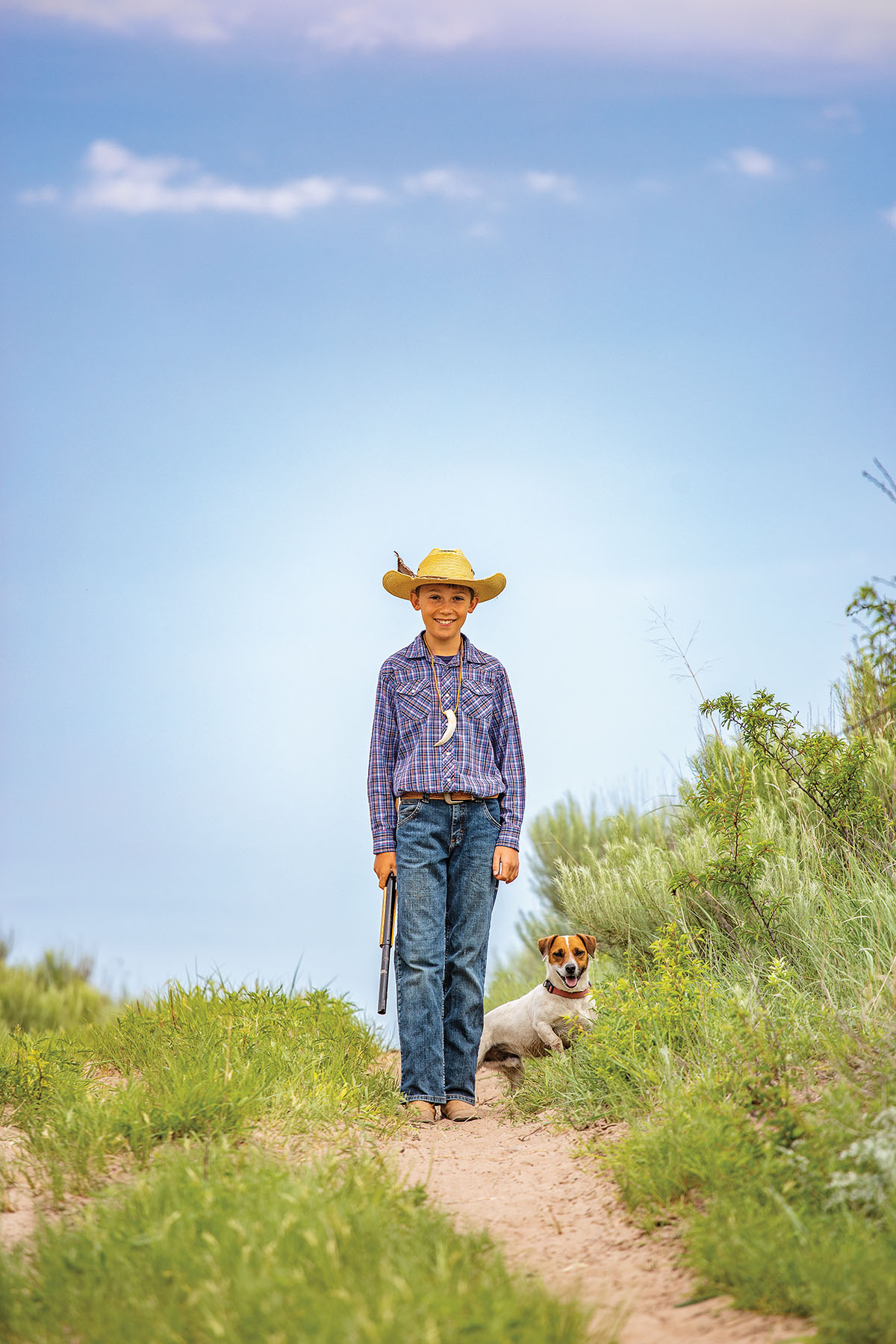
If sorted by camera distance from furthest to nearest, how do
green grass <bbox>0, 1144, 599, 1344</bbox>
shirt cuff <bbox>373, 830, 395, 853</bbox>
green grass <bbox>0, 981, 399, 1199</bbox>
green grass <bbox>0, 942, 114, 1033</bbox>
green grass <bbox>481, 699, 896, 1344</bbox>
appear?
green grass <bbox>0, 942, 114, 1033</bbox> → shirt cuff <bbox>373, 830, 395, 853</bbox> → green grass <bbox>0, 981, 399, 1199</bbox> → green grass <bbox>481, 699, 896, 1344</bbox> → green grass <bbox>0, 1144, 599, 1344</bbox>

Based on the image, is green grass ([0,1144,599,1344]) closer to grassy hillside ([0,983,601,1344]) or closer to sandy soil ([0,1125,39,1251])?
grassy hillside ([0,983,601,1344])

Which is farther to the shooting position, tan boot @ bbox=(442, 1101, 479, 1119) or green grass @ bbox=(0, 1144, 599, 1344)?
tan boot @ bbox=(442, 1101, 479, 1119)

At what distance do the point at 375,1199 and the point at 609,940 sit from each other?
183 inches

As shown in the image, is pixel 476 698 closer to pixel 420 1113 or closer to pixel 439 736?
pixel 439 736

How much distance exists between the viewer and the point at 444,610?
19.1 feet

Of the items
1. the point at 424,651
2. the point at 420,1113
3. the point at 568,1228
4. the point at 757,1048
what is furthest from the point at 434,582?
the point at 568,1228

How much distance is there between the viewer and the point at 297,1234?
273 centimetres

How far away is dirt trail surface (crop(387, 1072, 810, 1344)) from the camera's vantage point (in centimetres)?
281

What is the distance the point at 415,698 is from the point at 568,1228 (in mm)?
2796

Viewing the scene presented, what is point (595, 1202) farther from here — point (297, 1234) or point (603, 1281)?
point (297, 1234)

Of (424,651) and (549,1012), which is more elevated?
(424,651)

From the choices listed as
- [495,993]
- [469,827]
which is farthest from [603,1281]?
[495,993]

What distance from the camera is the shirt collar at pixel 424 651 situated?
19.4 feet

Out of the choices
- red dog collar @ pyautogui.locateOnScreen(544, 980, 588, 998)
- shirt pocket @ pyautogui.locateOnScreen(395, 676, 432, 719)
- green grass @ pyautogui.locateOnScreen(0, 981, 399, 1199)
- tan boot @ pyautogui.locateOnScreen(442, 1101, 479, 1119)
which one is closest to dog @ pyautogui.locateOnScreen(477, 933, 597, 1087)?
red dog collar @ pyautogui.locateOnScreen(544, 980, 588, 998)
